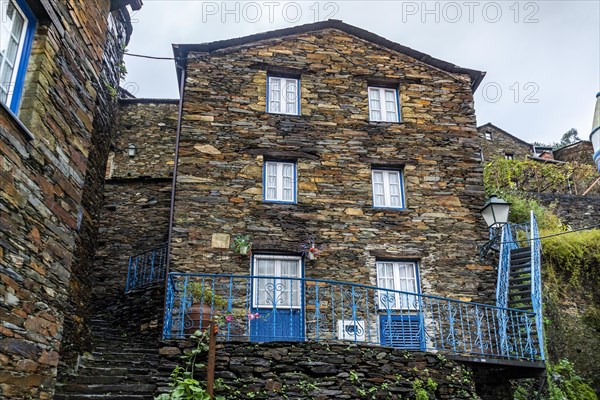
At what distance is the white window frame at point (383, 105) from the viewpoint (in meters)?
12.9

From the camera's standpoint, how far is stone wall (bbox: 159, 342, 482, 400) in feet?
24.7

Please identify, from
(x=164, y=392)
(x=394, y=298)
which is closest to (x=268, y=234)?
(x=394, y=298)

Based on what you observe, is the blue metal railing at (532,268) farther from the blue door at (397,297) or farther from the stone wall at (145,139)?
the stone wall at (145,139)

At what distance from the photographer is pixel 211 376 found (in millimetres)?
7059

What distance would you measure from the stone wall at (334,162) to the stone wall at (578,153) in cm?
1745

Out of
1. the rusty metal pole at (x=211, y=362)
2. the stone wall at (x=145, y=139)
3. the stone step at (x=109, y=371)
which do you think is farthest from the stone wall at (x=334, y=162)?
the stone wall at (x=145, y=139)

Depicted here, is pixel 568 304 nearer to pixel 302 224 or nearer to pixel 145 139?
pixel 302 224

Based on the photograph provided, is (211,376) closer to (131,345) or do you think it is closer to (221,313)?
(221,313)

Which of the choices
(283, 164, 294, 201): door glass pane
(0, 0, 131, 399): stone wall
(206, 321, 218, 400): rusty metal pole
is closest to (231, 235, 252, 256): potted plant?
(283, 164, 294, 201): door glass pane

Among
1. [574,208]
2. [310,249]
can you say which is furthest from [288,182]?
[574,208]

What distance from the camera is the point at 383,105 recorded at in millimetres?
13094

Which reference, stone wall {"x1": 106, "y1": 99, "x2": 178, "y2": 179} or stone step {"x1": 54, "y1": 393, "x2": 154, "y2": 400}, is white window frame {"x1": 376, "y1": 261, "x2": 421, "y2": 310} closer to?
stone step {"x1": 54, "y1": 393, "x2": 154, "y2": 400}

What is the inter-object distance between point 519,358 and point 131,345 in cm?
681

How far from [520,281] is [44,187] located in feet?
30.3
